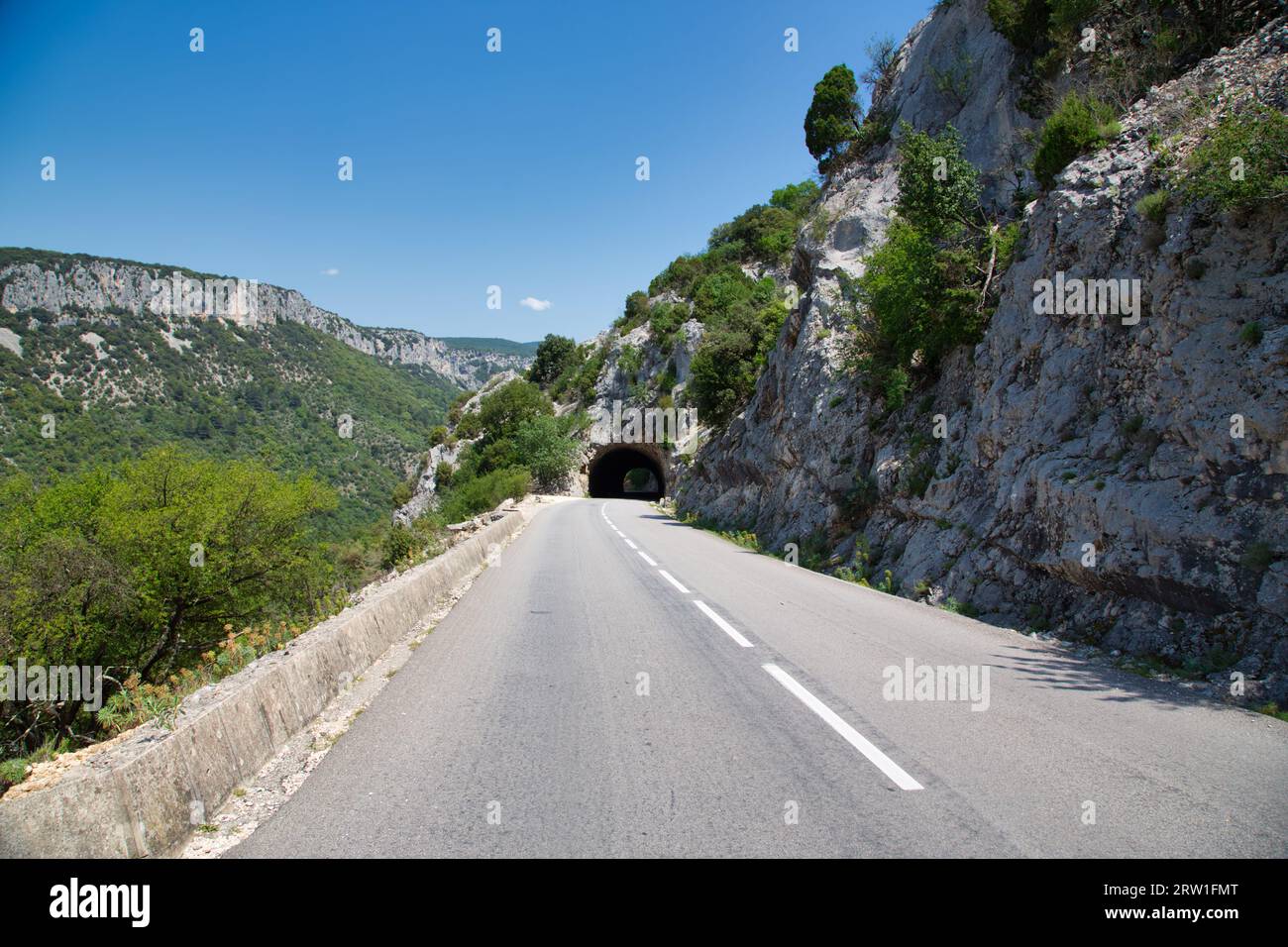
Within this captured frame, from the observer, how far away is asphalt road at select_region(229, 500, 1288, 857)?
3.43 meters

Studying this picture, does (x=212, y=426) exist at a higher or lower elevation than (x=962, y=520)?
higher

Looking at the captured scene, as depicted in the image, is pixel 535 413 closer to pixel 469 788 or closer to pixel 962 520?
pixel 962 520

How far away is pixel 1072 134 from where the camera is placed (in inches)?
469

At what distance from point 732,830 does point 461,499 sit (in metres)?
46.3

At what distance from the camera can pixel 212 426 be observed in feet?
248

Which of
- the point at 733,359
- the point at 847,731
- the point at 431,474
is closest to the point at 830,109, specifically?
the point at 733,359

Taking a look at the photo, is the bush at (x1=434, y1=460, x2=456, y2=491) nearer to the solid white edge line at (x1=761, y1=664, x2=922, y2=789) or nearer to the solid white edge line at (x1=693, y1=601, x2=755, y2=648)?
the solid white edge line at (x1=693, y1=601, x2=755, y2=648)

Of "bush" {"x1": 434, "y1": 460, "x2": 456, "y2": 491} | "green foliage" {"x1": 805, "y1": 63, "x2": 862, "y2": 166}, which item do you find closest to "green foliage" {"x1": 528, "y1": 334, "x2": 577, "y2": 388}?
"bush" {"x1": 434, "y1": 460, "x2": 456, "y2": 491}

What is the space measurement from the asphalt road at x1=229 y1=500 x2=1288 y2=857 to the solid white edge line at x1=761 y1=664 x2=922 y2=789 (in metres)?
0.02

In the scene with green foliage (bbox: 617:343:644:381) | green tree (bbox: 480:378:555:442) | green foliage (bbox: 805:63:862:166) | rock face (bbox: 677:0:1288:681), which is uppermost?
green foliage (bbox: 805:63:862:166)

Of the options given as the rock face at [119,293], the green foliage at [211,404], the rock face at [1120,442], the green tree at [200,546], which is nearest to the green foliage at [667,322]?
the green foliage at [211,404]

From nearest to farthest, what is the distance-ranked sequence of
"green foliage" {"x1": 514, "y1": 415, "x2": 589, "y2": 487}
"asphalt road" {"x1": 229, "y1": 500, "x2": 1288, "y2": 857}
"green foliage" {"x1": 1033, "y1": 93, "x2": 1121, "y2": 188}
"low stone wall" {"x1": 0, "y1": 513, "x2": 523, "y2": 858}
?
"low stone wall" {"x1": 0, "y1": 513, "x2": 523, "y2": 858}
"asphalt road" {"x1": 229, "y1": 500, "x2": 1288, "y2": 857}
"green foliage" {"x1": 1033, "y1": 93, "x2": 1121, "y2": 188}
"green foliage" {"x1": 514, "y1": 415, "x2": 589, "y2": 487}

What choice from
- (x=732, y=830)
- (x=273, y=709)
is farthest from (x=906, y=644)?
(x=273, y=709)

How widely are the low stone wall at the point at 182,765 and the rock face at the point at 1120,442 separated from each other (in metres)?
8.35
